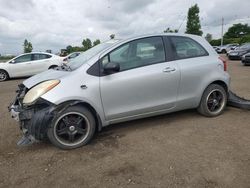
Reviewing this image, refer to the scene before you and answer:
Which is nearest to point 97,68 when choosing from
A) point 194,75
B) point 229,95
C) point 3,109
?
point 194,75

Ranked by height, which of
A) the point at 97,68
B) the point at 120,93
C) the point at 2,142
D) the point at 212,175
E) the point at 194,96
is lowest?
the point at 212,175

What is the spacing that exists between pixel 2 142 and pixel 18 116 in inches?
32.2

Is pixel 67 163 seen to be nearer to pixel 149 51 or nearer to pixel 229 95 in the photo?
pixel 149 51

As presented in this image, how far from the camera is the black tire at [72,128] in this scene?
12.5ft

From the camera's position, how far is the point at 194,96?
4836 mm

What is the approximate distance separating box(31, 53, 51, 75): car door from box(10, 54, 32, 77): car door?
9.4 inches

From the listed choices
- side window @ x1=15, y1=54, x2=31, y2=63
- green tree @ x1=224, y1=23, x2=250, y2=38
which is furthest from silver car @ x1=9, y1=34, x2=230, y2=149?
green tree @ x1=224, y1=23, x2=250, y2=38

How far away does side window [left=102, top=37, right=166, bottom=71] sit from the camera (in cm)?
425

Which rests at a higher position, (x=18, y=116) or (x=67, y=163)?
(x=18, y=116)

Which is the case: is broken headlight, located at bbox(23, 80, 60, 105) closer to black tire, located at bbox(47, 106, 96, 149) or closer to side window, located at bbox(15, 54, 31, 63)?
black tire, located at bbox(47, 106, 96, 149)

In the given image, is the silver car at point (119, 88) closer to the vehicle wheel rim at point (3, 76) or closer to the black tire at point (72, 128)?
the black tire at point (72, 128)

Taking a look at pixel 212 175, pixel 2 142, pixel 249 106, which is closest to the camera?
pixel 212 175

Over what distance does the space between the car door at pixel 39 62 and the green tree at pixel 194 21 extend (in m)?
35.6

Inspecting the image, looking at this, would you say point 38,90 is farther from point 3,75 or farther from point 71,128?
point 3,75
